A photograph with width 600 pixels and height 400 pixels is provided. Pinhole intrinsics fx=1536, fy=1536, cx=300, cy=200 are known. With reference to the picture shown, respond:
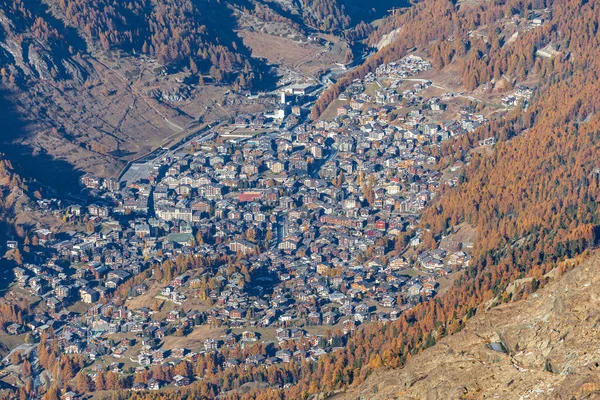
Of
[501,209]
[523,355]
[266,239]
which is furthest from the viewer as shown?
[266,239]

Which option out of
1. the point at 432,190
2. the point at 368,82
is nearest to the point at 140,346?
the point at 432,190

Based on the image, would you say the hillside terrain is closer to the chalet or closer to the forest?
the forest

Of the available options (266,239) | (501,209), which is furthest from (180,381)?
(501,209)

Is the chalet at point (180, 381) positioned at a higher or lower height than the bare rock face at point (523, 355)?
lower

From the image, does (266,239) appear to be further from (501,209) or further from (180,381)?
(180,381)

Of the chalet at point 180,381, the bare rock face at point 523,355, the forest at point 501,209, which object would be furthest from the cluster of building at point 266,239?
the bare rock face at point 523,355

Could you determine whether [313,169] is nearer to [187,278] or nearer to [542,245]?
[187,278]

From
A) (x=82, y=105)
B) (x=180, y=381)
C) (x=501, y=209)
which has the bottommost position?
(x=180, y=381)

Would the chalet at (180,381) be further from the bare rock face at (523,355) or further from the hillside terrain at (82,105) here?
the hillside terrain at (82,105)

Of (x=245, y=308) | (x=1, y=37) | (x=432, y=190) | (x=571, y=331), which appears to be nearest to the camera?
(x=571, y=331)
